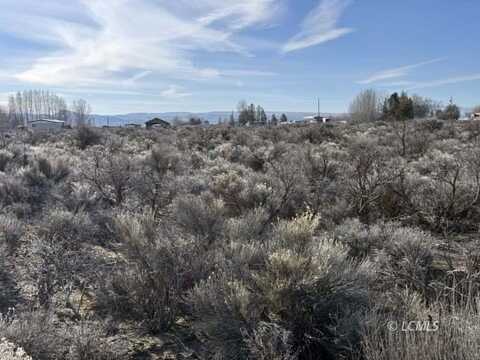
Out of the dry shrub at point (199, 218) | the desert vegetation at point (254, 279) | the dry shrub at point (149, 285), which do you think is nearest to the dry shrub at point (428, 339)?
the desert vegetation at point (254, 279)

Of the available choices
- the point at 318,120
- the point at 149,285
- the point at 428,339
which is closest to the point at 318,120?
the point at 318,120

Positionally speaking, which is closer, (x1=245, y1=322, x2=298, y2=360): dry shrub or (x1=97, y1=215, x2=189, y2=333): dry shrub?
(x1=245, y1=322, x2=298, y2=360): dry shrub

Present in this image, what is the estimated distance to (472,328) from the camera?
7.73ft

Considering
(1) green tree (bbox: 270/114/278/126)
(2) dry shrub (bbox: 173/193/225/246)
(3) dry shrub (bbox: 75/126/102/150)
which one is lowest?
(2) dry shrub (bbox: 173/193/225/246)

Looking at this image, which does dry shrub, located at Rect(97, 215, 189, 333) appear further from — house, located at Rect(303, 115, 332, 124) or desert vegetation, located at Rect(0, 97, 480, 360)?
house, located at Rect(303, 115, 332, 124)

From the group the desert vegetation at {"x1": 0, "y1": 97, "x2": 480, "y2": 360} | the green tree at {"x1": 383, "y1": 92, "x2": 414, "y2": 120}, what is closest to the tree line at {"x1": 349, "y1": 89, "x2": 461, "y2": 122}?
the green tree at {"x1": 383, "y1": 92, "x2": 414, "y2": 120}

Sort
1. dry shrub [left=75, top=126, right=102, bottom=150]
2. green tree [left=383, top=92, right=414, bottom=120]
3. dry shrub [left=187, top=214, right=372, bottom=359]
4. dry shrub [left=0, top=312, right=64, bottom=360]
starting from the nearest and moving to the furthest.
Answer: dry shrub [left=0, top=312, right=64, bottom=360] < dry shrub [left=187, top=214, right=372, bottom=359] < dry shrub [left=75, top=126, right=102, bottom=150] < green tree [left=383, top=92, right=414, bottom=120]

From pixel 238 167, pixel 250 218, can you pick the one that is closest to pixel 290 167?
pixel 238 167

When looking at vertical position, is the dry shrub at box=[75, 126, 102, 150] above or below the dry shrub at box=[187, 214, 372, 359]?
above

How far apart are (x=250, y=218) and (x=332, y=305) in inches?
87.0

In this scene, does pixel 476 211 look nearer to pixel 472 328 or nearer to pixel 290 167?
pixel 290 167

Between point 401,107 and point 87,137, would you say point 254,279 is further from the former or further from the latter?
point 401,107

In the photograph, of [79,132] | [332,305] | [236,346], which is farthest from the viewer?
[79,132]

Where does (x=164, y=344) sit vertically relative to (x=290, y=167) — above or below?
below
